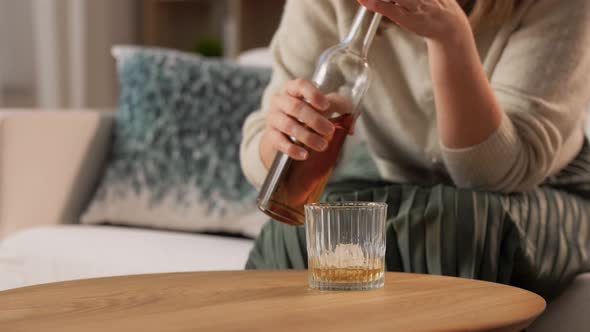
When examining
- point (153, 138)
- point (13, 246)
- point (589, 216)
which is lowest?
point (13, 246)

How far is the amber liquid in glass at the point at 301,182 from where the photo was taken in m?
0.84

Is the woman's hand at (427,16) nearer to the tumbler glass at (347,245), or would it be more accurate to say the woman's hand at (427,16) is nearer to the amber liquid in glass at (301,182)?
the amber liquid in glass at (301,182)

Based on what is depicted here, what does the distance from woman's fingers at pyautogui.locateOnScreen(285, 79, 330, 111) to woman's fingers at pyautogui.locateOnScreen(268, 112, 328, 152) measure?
0.03 metres

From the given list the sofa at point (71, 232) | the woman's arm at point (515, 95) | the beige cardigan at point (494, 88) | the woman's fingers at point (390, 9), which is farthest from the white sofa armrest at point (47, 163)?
the woman's fingers at point (390, 9)

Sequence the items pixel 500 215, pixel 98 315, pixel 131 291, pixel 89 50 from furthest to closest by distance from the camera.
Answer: pixel 89 50
pixel 500 215
pixel 131 291
pixel 98 315

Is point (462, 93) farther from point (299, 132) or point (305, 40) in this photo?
point (305, 40)

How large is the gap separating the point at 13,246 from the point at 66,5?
68.5 inches

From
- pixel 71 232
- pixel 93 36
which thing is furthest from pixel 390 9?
pixel 93 36

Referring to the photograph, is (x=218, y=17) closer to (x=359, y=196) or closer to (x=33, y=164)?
(x=33, y=164)

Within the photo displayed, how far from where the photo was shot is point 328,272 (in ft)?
2.35

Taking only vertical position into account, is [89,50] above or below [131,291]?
below

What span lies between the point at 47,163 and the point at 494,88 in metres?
1.12

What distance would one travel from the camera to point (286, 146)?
83 cm

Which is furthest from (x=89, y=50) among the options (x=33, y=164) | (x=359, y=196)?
(x=359, y=196)
